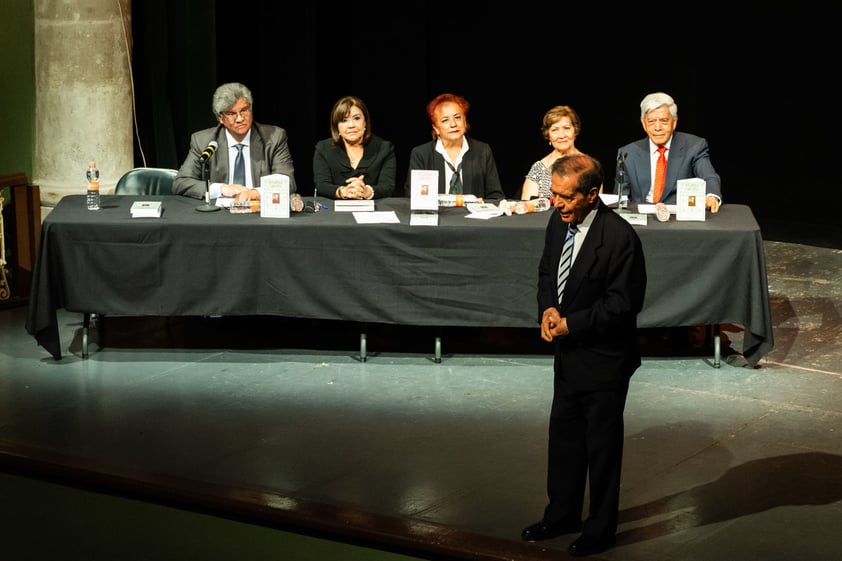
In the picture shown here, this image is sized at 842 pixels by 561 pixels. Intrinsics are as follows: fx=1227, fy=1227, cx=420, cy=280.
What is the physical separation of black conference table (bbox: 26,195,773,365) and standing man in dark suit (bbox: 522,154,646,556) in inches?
73.7

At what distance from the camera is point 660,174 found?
20.6 ft

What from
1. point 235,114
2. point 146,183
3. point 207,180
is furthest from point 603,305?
point 146,183

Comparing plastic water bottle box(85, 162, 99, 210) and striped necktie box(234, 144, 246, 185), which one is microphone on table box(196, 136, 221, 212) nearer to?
striped necktie box(234, 144, 246, 185)

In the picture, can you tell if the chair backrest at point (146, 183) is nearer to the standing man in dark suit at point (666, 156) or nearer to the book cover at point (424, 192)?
the book cover at point (424, 192)

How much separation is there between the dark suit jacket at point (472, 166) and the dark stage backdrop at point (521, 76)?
200cm

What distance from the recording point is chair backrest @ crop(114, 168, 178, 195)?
6773 mm

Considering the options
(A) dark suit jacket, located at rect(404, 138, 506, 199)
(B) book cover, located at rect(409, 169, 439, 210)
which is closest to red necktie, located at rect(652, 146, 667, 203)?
(A) dark suit jacket, located at rect(404, 138, 506, 199)

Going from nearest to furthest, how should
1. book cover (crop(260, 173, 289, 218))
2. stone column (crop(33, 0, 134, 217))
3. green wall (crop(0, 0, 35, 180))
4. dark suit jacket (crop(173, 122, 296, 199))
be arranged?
book cover (crop(260, 173, 289, 218)), dark suit jacket (crop(173, 122, 296, 199)), stone column (crop(33, 0, 134, 217)), green wall (crop(0, 0, 35, 180))

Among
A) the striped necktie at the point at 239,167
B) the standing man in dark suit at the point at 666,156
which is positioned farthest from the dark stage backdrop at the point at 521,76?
the standing man in dark suit at the point at 666,156

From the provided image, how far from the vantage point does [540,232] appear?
5.66m

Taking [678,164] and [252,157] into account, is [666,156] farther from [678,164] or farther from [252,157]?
[252,157]

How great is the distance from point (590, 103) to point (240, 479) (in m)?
6.19

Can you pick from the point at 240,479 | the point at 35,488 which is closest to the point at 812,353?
the point at 240,479

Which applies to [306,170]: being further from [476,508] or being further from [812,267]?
[476,508]
